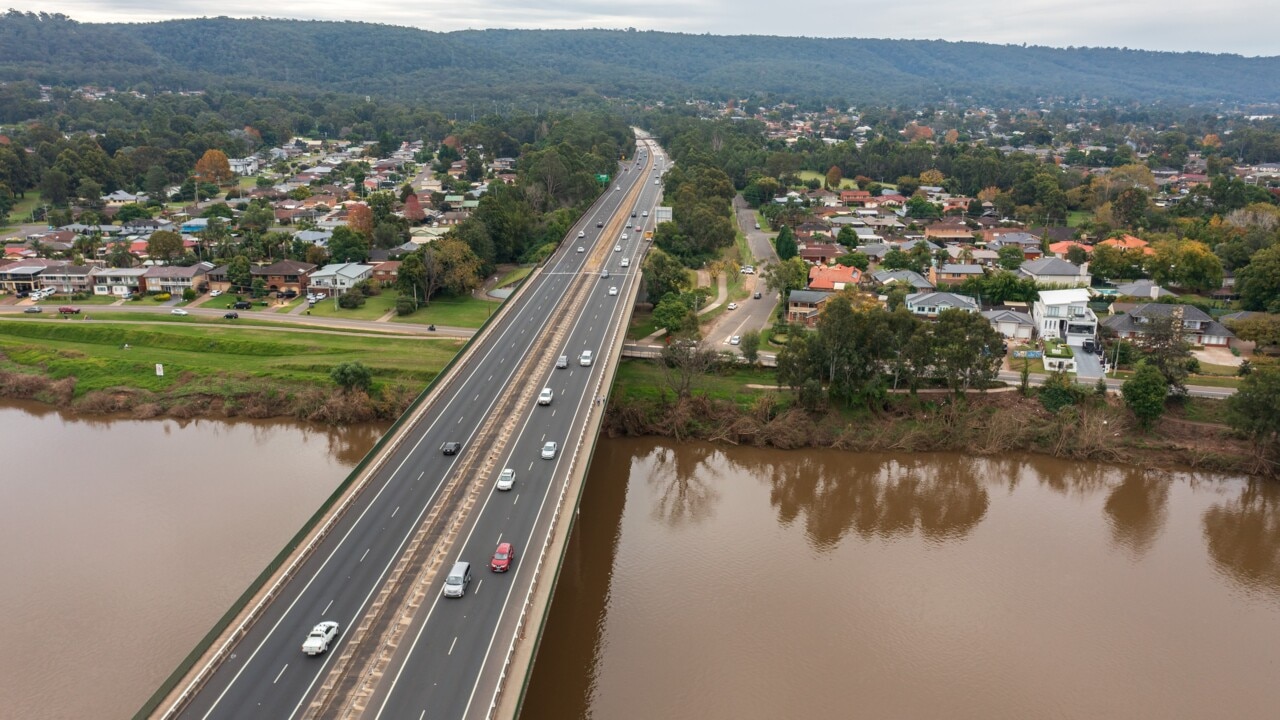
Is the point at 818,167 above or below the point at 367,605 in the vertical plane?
above

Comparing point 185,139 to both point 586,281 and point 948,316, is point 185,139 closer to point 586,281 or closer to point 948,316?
point 586,281

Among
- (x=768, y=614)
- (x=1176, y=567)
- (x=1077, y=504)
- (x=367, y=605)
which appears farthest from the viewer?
(x=1077, y=504)

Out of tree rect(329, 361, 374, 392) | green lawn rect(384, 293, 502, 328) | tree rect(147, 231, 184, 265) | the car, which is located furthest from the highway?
tree rect(147, 231, 184, 265)

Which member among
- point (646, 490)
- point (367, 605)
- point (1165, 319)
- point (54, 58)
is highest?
point (54, 58)

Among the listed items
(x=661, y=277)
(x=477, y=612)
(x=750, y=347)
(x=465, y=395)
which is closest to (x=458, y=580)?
(x=477, y=612)

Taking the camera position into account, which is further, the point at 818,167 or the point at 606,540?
the point at 818,167

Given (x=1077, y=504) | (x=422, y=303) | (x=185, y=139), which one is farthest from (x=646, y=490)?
(x=185, y=139)

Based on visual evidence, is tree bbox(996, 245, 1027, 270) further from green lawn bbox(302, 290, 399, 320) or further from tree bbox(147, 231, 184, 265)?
tree bbox(147, 231, 184, 265)
